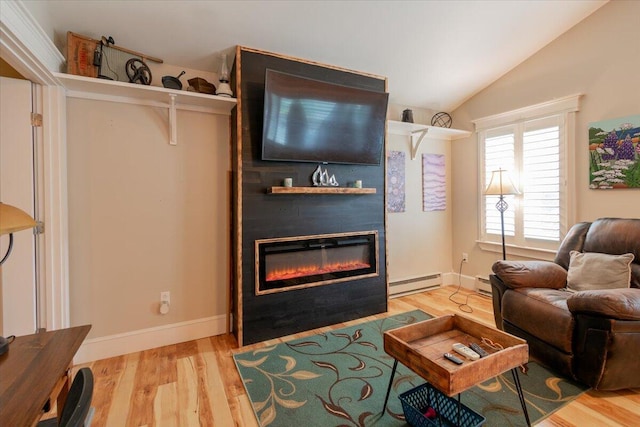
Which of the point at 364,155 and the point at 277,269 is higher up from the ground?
the point at 364,155

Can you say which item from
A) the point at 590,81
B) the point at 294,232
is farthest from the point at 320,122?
the point at 590,81

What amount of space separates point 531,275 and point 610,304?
2.07ft

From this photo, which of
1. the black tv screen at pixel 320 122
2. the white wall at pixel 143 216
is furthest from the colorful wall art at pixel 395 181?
the white wall at pixel 143 216

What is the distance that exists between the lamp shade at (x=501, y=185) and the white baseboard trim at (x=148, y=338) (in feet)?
10.3

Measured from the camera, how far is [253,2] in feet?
7.47

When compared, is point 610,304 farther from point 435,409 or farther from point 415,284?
point 415,284

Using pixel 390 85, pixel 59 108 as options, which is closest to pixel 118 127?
pixel 59 108

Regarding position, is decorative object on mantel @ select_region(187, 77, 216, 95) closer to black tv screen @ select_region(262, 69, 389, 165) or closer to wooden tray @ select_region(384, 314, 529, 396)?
black tv screen @ select_region(262, 69, 389, 165)

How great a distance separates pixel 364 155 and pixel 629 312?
7.28ft

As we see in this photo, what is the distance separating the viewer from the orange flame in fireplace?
2.84m

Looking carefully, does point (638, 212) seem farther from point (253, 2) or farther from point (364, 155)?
point (253, 2)

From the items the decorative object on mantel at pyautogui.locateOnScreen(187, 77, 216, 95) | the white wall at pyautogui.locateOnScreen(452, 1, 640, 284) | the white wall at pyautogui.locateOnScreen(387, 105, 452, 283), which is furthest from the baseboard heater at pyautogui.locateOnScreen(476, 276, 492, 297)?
the decorative object on mantel at pyautogui.locateOnScreen(187, 77, 216, 95)

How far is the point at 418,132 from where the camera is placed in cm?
393

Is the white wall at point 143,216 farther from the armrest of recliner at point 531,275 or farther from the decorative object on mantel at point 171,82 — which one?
the armrest of recliner at point 531,275
